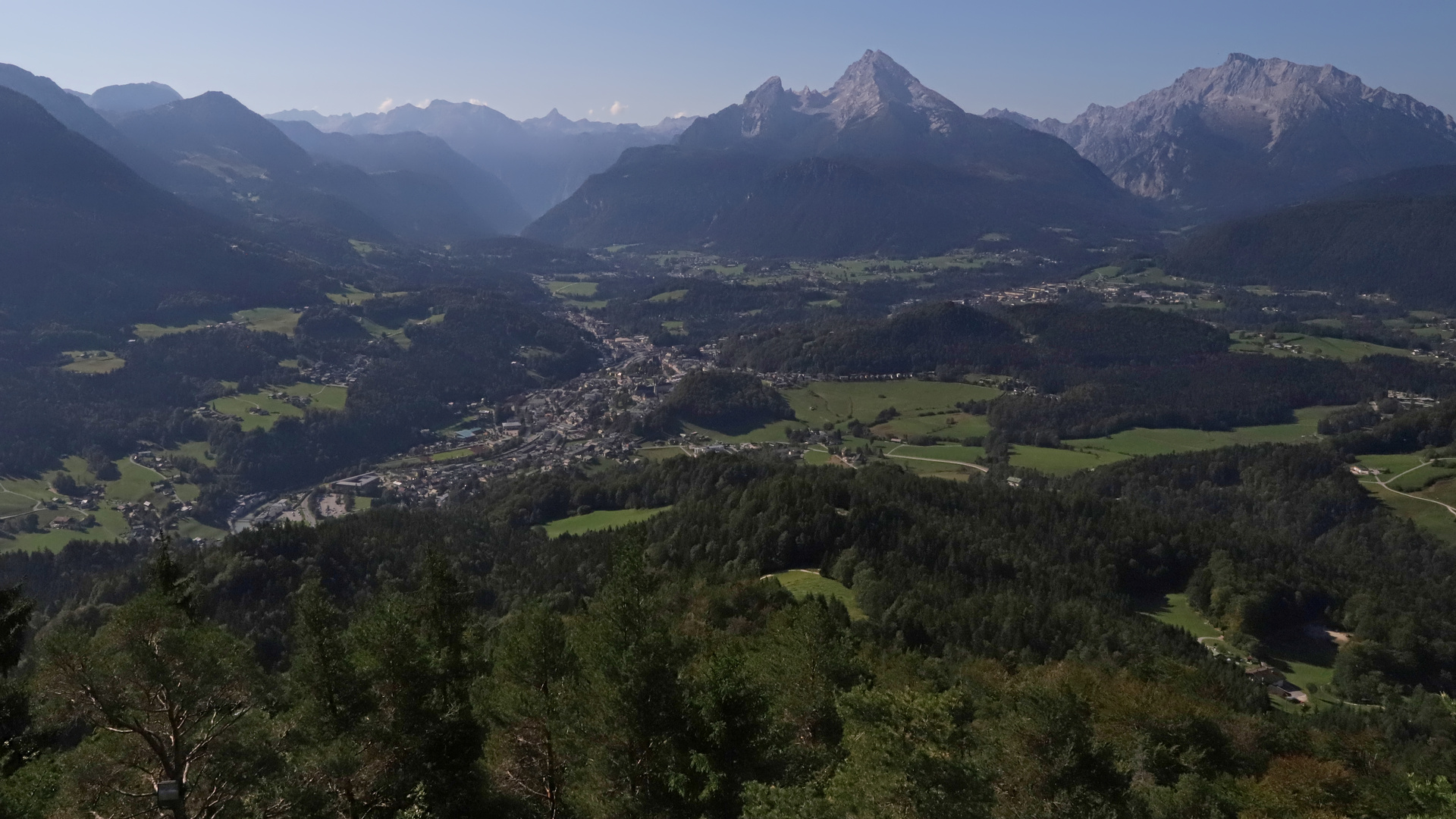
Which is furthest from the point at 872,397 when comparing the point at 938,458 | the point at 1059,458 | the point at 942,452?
the point at 1059,458

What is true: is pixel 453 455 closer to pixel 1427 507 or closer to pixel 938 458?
pixel 938 458

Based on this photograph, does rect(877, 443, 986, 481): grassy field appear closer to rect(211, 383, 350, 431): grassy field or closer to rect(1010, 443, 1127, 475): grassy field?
rect(1010, 443, 1127, 475): grassy field

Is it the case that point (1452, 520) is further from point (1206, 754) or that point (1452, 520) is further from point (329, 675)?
point (329, 675)

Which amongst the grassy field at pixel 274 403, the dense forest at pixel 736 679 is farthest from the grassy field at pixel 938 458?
the grassy field at pixel 274 403

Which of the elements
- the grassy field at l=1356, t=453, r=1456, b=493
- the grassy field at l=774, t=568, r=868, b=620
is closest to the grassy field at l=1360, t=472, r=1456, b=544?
the grassy field at l=1356, t=453, r=1456, b=493

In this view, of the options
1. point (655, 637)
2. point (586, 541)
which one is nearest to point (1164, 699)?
point (655, 637)

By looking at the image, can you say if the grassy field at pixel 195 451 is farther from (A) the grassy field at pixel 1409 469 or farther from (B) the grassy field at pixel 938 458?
(A) the grassy field at pixel 1409 469
